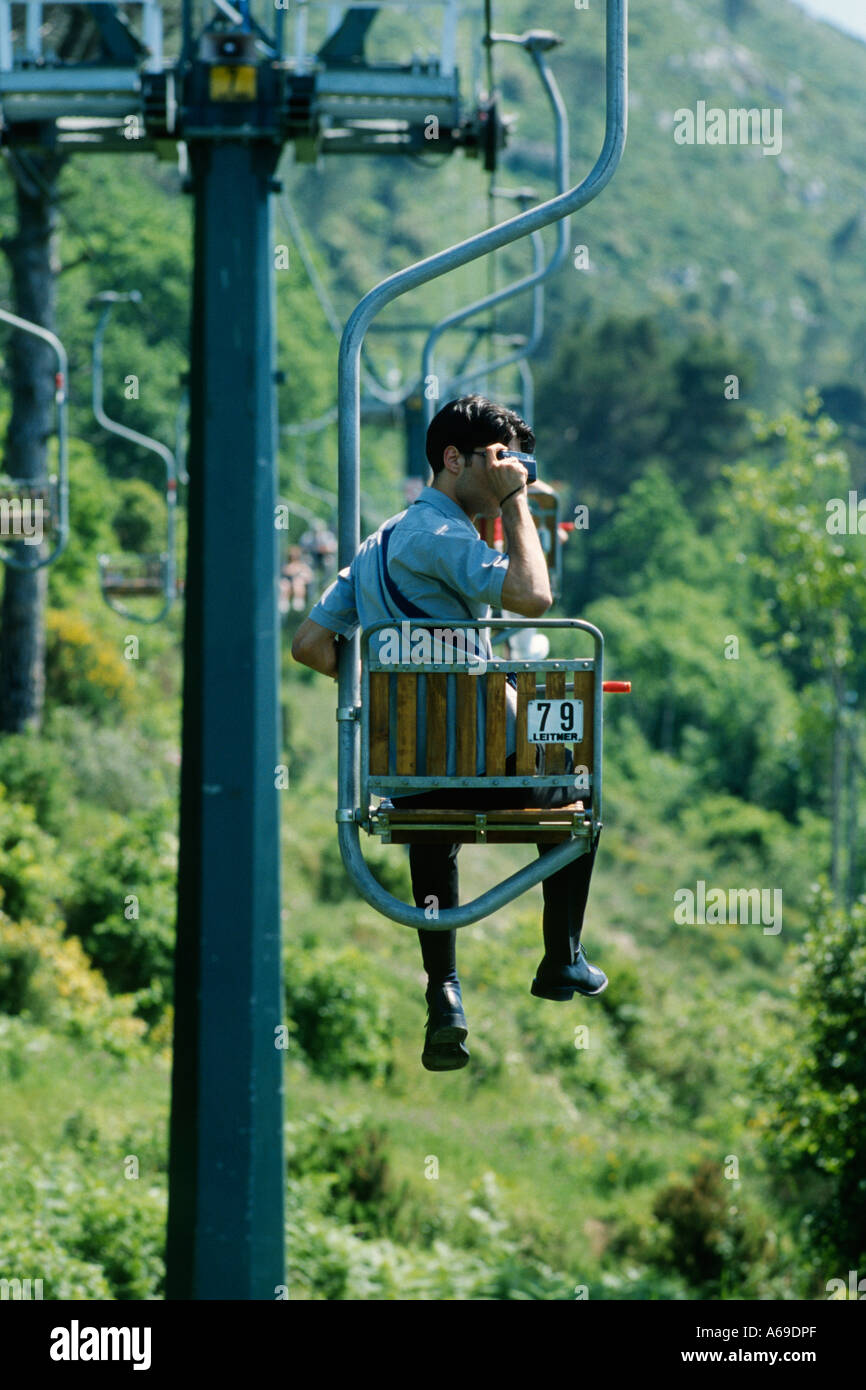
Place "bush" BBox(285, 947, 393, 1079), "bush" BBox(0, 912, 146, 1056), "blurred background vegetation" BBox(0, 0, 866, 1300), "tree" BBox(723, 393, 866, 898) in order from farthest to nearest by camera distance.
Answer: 1. "tree" BBox(723, 393, 866, 898)
2. "bush" BBox(285, 947, 393, 1079)
3. "bush" BBox(0, 912, 146, 1056)
4. "blurred background vegetation" BBox(0, 0, 866, 1300)

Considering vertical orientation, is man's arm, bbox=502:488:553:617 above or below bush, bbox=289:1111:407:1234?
above

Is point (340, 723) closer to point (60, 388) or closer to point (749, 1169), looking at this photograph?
point (60, 388)

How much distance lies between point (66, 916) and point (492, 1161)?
448cm

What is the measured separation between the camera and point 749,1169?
19078 mm

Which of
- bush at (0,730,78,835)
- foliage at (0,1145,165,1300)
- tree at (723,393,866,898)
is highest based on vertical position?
tree at (723,393,866,898)

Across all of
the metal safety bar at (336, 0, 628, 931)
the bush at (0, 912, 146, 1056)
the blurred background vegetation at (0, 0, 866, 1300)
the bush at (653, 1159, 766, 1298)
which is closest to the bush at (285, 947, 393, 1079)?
the blurred background vegetation at (0, 0, 866, 1300)

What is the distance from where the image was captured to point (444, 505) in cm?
462

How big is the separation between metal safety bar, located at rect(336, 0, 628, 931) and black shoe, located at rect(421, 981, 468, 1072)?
418 millimetres

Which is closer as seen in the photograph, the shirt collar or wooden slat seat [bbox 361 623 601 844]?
wooden slat seat [bbox 361 623 601 844]

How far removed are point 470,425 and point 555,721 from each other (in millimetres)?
701

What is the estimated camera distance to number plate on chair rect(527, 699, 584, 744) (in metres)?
4.48

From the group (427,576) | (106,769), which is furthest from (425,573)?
Answer: (106,769)

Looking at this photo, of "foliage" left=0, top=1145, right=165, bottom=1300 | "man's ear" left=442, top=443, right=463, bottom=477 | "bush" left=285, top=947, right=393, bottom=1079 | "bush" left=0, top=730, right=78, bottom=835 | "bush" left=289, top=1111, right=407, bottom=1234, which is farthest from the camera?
"bush" left=0, top=730, right=78, bottom=835

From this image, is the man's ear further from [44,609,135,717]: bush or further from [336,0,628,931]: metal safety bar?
[44,609,135,717]: bush
